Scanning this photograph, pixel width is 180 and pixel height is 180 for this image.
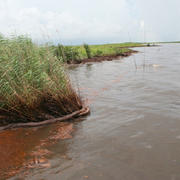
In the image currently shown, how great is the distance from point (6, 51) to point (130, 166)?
4.47 meters

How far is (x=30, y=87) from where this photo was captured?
499cm

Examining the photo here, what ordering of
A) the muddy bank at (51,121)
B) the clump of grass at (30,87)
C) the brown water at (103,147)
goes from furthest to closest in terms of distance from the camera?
the muddy bank at (51,121) → the clump of grass at (30,87) → the brown water at (103,147)

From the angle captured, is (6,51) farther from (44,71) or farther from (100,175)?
(100,175)

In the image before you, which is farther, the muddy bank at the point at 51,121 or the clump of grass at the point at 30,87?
the muddy bank at the point at 51,121

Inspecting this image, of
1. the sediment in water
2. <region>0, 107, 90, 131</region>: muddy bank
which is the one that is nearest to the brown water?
<region>0, 107, 90, 131</region>: muddy bank

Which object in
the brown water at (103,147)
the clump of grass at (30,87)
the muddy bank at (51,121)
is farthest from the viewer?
the muddy bank at (51,121)

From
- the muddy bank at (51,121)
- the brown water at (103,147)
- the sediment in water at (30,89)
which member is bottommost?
the brown water at (103,147)

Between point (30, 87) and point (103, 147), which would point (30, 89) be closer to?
point (30, 87)

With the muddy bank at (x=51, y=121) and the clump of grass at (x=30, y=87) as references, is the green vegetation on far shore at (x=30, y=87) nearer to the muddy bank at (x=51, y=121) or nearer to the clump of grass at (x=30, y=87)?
the clump of grass at (x=30, y=87)

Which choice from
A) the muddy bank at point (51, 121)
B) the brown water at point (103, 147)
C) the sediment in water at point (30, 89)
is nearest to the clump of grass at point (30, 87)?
the sediment in water at point (30, 89)

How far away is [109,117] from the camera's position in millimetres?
5574

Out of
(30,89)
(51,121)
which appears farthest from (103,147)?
(30,89)

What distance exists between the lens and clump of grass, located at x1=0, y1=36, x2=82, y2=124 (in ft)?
15.9

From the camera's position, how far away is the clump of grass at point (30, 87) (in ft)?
15.9
